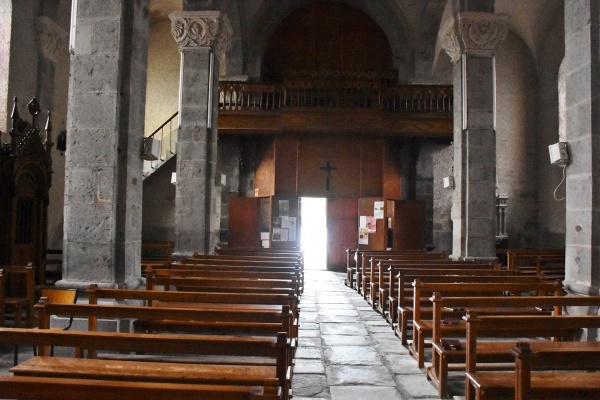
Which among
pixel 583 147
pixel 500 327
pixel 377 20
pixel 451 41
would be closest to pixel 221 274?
pixel 500 327

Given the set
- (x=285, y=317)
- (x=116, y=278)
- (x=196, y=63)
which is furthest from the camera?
(x=196, y=63)

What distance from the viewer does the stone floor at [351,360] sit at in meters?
4.45

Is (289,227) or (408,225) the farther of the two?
(289,227)

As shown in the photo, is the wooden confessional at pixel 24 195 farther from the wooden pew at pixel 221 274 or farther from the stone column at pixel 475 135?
the stone column at pixel 475 135

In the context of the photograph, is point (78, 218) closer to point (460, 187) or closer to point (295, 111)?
point (460, 187)

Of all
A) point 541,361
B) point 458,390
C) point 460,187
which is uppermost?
point 460,187

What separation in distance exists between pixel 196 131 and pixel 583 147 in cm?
698

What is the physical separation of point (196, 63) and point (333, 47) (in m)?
7.65

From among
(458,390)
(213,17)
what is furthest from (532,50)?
(458,390)

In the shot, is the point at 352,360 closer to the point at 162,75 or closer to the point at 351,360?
the point at 351,360

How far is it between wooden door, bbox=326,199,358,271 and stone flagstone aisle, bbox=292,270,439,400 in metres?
6.45

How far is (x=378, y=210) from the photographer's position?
1466 cm

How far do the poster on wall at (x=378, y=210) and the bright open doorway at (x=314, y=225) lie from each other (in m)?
1.57

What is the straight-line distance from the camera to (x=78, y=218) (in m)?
5.46
